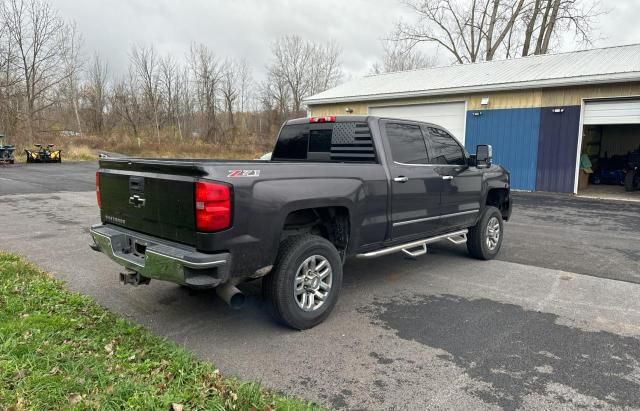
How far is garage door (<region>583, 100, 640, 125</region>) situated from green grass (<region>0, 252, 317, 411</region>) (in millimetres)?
14581

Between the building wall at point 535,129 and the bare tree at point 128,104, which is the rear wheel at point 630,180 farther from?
the bare tree at point 128,104

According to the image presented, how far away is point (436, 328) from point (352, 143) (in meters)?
2.13

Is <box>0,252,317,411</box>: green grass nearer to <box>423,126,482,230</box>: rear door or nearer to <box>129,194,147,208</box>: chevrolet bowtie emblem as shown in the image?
<box>129,194,147,208</box>: chevrolet bowtie emblem

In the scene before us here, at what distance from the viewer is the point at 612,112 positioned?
13508 mm

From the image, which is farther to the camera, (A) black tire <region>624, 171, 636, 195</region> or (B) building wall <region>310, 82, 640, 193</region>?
(A) black tire <region>624, 171, 636, 195</region>

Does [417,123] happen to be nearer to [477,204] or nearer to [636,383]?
[477,204]

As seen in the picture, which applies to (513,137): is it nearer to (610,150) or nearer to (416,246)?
(610,150)

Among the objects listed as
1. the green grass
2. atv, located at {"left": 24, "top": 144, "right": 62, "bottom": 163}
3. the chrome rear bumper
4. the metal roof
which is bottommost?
the green grass

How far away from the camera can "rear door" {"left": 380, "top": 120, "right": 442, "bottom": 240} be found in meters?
4.77

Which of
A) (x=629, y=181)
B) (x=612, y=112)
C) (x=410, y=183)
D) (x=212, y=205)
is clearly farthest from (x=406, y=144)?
(x=629, y=181)

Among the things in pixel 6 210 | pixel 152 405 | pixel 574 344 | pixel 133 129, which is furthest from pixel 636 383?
pixel 133 129

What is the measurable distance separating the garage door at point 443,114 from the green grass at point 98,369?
14.9m

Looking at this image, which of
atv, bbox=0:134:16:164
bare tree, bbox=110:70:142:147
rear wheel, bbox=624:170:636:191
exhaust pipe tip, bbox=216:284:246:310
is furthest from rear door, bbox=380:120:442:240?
bare tree, bbox=110:70:142:147

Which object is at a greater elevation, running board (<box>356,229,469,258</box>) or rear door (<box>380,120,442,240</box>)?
rear door (<box>380,120,442,240</box>)
